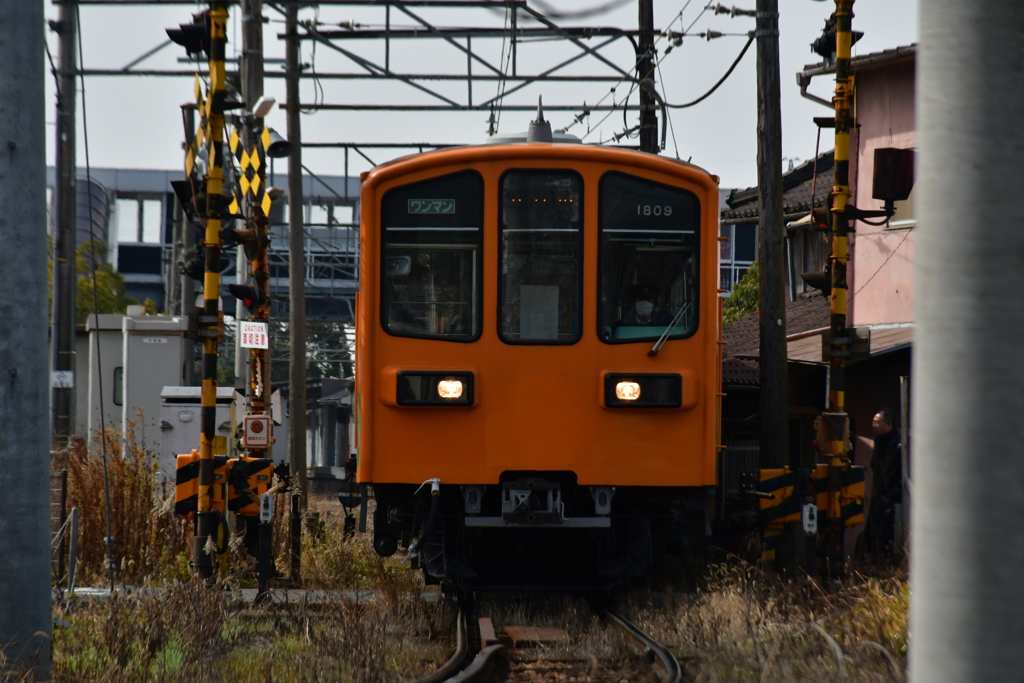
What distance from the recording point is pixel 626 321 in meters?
7.32

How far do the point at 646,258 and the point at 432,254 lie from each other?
1.41 m

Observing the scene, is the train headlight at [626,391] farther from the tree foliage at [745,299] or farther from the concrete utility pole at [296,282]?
the tree foliage at [745,299]

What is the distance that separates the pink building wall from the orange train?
227 inches

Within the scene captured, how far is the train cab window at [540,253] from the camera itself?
7.27 meters

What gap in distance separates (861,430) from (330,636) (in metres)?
8.11

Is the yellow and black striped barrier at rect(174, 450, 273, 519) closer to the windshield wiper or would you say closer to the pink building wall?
the windshield wiper

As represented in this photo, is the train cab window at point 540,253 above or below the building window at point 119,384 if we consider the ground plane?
above

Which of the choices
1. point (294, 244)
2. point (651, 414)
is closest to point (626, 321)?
point (651, 414)

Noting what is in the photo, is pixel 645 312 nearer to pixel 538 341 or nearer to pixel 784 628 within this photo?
pixel 538 341

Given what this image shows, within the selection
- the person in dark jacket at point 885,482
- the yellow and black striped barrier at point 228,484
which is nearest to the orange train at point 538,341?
the yellow and black striped barrier at point 228,484

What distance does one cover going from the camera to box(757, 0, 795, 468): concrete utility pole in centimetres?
983

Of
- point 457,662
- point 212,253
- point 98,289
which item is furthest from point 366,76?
point 98,289

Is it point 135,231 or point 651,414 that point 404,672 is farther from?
point 135,231

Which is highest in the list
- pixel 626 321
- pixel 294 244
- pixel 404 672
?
pixel 294 244
